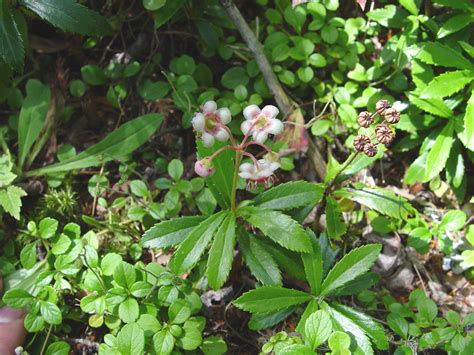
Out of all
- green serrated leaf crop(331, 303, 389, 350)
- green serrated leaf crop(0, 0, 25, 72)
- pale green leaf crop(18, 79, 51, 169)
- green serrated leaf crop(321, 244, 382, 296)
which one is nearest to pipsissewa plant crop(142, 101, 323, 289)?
green serrated leaf crop(321, 244, 382, 296)

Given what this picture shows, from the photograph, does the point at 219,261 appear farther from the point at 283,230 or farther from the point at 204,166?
the point at 204,166

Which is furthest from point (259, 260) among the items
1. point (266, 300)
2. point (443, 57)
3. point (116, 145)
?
point (443, 57)

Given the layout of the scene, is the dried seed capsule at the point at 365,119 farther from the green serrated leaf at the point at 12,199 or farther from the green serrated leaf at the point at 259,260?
the green serrated leaf at the point at 12,199

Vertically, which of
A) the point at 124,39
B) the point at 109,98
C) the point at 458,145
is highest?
the point at 124,39

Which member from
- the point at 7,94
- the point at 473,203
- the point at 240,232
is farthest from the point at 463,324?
the point at 7,94

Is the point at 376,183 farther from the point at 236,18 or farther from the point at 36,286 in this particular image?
the point at 36,286

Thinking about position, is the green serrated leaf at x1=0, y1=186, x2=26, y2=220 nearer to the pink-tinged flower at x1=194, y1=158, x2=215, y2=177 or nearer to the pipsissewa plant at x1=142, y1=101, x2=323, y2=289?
the pipsissewa plant at x1=142, y1=101, x2=323, y2=289
